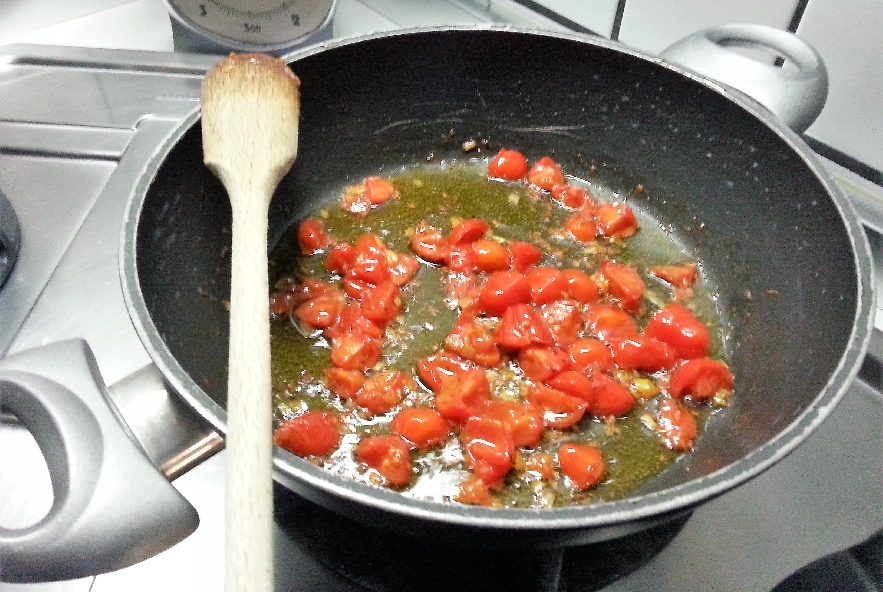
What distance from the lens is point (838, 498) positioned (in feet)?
2.50

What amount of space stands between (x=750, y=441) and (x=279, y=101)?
70 cm

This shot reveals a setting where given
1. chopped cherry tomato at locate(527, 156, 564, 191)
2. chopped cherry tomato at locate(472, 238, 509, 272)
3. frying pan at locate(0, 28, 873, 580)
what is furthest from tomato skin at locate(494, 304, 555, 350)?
chopped cherry tomato at locate(527, 156, 564, 191)

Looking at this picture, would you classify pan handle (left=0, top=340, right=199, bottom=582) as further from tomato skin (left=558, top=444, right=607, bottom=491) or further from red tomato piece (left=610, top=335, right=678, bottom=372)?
red tomato piece (left=610, top=335, right=678, bottom=372)

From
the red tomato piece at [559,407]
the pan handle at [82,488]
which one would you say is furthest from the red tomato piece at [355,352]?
the pan handle at [82,488]

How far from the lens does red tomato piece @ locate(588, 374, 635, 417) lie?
0.82m

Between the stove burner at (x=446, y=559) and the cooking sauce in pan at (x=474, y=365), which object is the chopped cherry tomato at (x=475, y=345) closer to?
the cooking sauce in pan at (x=474, y=365)

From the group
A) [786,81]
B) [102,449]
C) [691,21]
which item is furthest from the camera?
[691,21]

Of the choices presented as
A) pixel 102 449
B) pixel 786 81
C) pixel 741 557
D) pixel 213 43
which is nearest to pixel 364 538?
pixel 102 449

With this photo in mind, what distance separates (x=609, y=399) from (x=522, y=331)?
0.14 metres

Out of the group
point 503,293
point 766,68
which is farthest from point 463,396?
point 766,68

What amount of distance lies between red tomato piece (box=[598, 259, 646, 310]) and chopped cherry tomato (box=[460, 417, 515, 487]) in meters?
0.31

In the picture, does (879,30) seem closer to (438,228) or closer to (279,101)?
(438,228)

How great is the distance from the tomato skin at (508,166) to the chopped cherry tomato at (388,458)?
574 millimetres

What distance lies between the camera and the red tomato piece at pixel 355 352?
2.78ft
